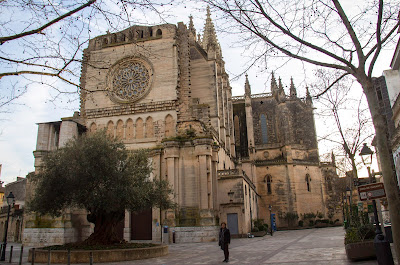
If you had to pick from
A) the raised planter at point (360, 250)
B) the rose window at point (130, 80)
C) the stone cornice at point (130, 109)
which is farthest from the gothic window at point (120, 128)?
the raised planter at point (360, 250)

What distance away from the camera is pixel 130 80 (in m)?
31.2

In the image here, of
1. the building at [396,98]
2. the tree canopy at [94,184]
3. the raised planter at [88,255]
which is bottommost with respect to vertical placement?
the raised planter at [88,255]

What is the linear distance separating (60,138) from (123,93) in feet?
22.5

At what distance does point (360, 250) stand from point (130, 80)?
2532 cm

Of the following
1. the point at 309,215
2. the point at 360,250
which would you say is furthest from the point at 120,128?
the point at 309,215

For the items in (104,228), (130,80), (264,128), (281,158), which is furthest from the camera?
(264,128)

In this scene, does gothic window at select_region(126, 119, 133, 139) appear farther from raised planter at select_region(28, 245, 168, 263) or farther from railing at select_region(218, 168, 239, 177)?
raised planter at select_region(28, 245, 168, 263)

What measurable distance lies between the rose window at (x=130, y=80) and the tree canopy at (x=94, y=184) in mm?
15274

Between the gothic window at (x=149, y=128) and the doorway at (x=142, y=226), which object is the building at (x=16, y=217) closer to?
the doorway at (x=142, y=226)

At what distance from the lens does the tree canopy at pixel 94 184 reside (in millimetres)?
14211

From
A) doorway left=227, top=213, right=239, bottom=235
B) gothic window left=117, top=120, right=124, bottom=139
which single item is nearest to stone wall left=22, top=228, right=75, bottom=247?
gothic window left=117, top=120, right=124, bottom=139

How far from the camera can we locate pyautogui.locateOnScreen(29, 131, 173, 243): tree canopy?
14211 mm

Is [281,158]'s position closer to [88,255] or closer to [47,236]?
[47,236]

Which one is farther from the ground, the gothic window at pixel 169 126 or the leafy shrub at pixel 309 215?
the gothic window at pixel 169 126
